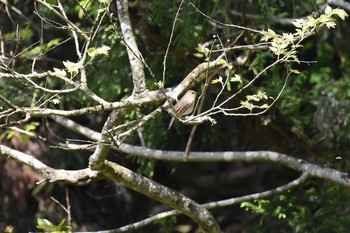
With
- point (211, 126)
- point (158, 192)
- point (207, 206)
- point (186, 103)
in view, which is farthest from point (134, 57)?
point (211, 126)

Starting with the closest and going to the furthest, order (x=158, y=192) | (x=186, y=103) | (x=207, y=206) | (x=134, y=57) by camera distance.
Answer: (x=134, y=57)
(x=158, y=192)
(x=186, y=103)
(x=207, y=206)

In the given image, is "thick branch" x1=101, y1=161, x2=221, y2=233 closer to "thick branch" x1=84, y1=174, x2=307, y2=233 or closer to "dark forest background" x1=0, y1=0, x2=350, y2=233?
"thick branch" x1=84, y1=174, x2=307, y2=233

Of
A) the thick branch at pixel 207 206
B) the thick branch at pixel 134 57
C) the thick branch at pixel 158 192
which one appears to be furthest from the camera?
the thick branch at pixel 207 206

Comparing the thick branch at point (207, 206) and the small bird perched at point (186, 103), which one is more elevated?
the small bird perched at point (186, 103)

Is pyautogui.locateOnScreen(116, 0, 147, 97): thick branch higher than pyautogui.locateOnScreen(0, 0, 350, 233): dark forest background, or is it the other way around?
pyautogui.locateOnScreen(116, 0, 147, 97): thick branch

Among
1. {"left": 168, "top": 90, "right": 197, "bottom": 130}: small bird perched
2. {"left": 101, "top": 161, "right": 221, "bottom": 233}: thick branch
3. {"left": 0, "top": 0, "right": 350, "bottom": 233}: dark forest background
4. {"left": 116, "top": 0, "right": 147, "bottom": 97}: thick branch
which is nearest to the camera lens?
{"left": 116, "top": 0, "right": 147, "bottom": 97}: thick branch

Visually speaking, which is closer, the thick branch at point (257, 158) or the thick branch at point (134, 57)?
the thick branch at point (134, 57)

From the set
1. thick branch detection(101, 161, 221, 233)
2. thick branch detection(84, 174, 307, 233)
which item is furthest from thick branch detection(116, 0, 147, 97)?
thick branch detection(84, 174, 307, 233)

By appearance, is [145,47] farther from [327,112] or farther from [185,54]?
[327,112]

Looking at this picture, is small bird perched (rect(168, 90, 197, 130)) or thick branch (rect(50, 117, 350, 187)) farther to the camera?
thick branch (rect(50, 117, 350, 187))

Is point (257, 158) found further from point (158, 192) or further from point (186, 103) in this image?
point (158, 192)

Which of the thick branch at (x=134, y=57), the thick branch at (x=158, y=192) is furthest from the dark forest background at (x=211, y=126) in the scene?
the thick branch at (x=158, y=192)

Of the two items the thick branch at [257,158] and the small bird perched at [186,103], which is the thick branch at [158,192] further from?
the thick branch at [257,158]

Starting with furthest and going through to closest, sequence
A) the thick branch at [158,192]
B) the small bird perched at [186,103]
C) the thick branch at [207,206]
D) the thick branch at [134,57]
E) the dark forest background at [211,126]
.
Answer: the dark forest background at [211,126] → the thick branch at [207,206] → the small bird perched at [186,103] → the thick branch at [158,192] → the thick branch at [134,57]
